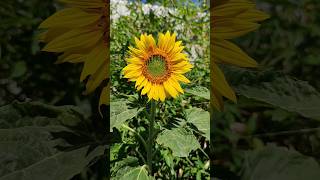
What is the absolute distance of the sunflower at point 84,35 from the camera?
→ 4.40 feet

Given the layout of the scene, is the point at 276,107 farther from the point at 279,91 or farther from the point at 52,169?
the point at 52,169

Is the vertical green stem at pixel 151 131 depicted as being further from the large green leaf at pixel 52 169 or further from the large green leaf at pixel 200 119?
the large green leaf at pixel 52 169

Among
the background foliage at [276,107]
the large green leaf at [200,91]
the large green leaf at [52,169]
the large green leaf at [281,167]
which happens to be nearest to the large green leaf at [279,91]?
the large green leaf at [281,167]

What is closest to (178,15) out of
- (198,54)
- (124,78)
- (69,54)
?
(198,54)

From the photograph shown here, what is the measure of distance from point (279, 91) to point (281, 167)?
0.94 ft

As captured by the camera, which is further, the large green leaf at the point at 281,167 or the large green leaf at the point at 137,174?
the large green leaf at the point at 137,174

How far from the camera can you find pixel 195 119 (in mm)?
1507

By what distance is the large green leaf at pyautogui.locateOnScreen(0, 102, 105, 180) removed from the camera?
37.4 inches

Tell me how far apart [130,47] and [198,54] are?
0.22 meters

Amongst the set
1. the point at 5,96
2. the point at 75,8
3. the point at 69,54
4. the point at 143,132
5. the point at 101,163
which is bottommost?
the point at 101,163

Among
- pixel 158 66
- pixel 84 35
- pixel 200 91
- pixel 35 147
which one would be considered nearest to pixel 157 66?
pixel 158 66

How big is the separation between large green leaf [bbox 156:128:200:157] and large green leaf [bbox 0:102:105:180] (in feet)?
1.33

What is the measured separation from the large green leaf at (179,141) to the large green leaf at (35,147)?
1.33ft

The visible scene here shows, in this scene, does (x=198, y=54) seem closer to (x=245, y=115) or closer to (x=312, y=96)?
(x=245, y=115)
